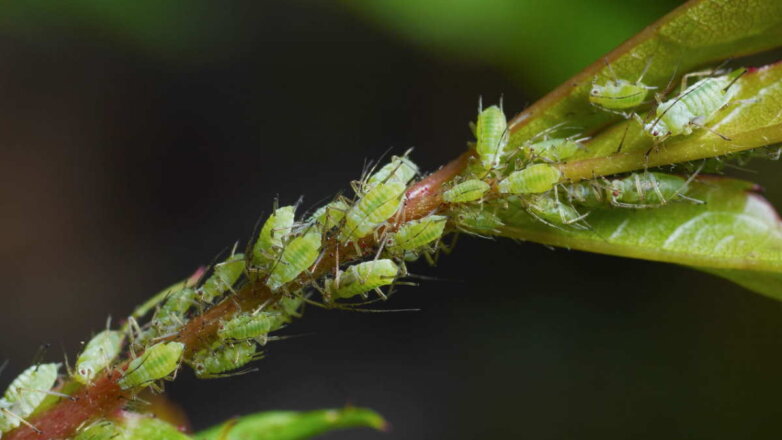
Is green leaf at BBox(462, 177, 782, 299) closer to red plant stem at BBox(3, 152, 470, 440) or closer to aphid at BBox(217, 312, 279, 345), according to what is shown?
red plant stem at BBox(3, 152, 470, 440)

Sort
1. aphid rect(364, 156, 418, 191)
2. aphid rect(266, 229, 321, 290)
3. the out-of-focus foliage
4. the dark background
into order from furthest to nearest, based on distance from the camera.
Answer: the dark background → the out-of-focus foliage → aphid rect(364, 156, 418, 191) → aphid rect(266, 229, 321, 290)

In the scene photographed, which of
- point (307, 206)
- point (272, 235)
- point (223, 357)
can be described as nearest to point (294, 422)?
point (223, 357)

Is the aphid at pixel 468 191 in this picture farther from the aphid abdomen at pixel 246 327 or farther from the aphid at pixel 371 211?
the aphid abdomen at pixel 246 327

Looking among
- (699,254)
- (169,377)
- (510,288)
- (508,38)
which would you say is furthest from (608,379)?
(169,377)

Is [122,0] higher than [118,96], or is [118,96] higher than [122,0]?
[122,0]

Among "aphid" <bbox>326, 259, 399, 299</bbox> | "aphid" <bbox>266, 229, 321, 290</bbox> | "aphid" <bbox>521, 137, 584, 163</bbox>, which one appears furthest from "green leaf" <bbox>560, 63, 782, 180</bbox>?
"aphid" <bbox>266, 229, 321, 290</bbox>

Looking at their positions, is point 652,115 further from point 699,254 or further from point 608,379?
point 608,379
